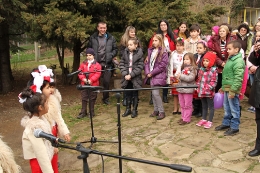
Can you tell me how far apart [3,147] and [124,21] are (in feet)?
17.2

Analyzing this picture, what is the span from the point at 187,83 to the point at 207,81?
402mm

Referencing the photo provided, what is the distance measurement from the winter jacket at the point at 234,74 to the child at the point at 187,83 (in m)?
0.66

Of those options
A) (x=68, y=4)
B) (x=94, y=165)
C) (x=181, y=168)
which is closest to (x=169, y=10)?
(x=68, y=4)

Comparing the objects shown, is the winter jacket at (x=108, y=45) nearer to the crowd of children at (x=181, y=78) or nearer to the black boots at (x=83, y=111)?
the crowd of children at (x=181, y=78)

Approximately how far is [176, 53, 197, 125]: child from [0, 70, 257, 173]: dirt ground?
0.65ft

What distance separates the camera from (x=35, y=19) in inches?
247

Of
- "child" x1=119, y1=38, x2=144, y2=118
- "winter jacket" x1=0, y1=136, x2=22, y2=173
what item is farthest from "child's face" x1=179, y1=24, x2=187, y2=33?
"winter jacket" x1=0, y1=136, x2=22, y2=173

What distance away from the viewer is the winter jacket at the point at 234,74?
14.1 ft

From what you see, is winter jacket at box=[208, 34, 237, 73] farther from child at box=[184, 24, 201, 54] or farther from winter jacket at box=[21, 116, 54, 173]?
winter jacket at box=[21, 116, 54, 173]

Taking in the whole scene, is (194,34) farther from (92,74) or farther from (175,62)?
(92,74)

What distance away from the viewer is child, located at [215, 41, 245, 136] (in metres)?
4.32

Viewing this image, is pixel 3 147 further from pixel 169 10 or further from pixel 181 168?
pixel 169 10

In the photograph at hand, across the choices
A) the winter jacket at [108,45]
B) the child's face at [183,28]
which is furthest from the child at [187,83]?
the winter jacket at [108,45]

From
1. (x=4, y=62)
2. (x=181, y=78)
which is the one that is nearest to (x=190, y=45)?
(x=181, y=78)
